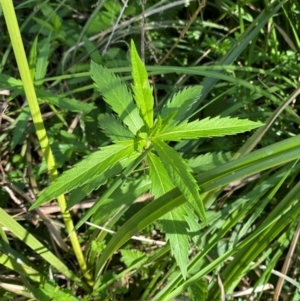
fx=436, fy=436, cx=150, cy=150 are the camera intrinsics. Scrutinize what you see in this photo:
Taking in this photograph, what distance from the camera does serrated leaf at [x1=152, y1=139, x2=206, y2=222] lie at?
0.73m

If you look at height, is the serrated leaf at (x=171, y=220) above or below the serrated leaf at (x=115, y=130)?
below

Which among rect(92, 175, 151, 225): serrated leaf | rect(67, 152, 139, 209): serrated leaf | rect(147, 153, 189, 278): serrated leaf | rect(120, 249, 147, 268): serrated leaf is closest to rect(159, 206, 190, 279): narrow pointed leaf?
rect(147, 153, 189, 278): serrated leaf

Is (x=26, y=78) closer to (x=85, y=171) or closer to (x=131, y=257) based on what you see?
(x=85, y=171)

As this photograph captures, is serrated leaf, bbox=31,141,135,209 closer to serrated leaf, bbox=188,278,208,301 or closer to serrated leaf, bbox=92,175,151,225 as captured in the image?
serrated leaf, bbox=92,175,151,225

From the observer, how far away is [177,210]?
2.92 ft

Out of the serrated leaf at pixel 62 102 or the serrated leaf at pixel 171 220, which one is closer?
the serrated leaf at pixel 171 220

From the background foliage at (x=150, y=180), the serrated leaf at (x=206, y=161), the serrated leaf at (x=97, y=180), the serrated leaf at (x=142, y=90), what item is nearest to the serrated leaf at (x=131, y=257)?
the background foliage at (x=150, y=180)

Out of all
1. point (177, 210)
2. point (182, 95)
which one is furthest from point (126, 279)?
point (182, 95)

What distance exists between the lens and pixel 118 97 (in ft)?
2.93

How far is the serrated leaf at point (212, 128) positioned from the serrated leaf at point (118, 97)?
0.09m

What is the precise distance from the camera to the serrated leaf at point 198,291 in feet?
3.87

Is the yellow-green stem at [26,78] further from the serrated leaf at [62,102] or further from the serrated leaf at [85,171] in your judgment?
the serrated leaf at [62,102]

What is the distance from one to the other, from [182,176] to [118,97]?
0.79 ft

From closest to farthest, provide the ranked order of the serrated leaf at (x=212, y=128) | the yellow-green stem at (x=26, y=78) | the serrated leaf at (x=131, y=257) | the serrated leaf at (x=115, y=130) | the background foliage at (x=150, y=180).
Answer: the yellow-green stem at (x=26, y=78), the serrated leaf at (x=212, y=128), the serrated leaf at (x=115, y=130), the background foliage at (x=150, y=180), the serrated leaf at (x=131, y=257)
